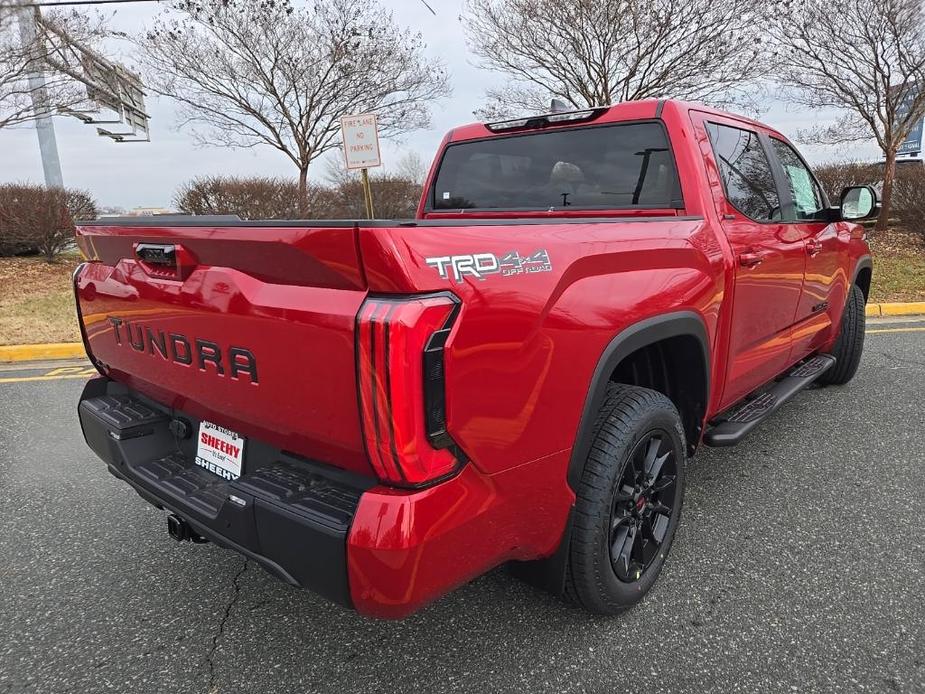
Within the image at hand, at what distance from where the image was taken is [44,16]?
10.9 metres

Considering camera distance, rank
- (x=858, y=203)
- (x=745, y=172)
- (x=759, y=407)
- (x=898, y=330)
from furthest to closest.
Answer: (x=898, y=330) → (x=858, y=203) → (x=759, y=407) → (x=745, y=172)

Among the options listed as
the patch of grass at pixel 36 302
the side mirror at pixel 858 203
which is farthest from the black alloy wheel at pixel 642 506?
the patch of grass at pixel 36 302

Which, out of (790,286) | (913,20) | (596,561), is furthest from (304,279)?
(913,20)

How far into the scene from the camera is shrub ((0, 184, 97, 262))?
1220 cm

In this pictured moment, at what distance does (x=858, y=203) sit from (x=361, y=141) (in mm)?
5302

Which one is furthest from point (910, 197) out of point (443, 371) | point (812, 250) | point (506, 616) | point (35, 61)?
point (35, 61)

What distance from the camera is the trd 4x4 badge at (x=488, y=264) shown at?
1488 mm

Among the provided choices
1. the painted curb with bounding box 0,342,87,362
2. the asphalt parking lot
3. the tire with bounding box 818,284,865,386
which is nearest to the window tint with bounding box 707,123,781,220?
the asphalt parking lot

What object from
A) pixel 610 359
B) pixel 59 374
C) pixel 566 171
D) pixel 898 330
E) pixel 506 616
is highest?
pixel 566 171

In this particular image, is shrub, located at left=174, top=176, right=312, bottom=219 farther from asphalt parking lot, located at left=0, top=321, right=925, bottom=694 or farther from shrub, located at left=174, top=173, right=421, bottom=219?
asphalt parking lot, located at left=0, top=321, right=925, bottom=694

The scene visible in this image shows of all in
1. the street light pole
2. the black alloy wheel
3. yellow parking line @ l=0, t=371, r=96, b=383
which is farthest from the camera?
the street light pole

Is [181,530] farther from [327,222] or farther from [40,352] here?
[40,352]

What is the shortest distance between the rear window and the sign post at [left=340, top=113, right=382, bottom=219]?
3956 millimetres

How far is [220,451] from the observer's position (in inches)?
80.7
